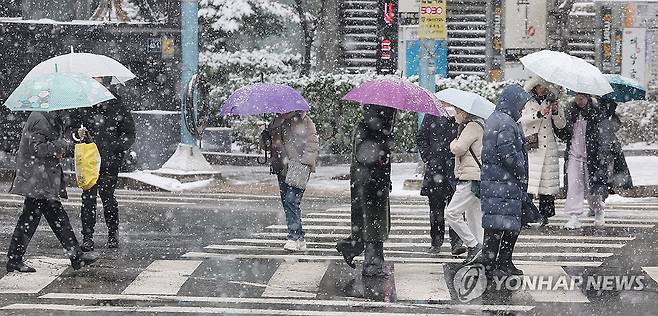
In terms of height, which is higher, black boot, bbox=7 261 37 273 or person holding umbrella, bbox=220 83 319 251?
person holding umbrella, bbox=220 83 319 251

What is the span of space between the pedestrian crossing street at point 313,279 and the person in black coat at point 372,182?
0.99 feet

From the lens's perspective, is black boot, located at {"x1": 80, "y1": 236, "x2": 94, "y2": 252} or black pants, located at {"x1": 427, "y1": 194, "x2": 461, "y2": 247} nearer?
black boot, located at {"x1": 80, "y1": 236, "x2": 94, "y2": 252}

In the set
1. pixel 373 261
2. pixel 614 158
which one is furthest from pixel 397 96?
pixel 614 158

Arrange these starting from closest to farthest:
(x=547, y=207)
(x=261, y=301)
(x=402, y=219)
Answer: (x=261, y=301) → (x=547, y=207) → (x=402, y=219)

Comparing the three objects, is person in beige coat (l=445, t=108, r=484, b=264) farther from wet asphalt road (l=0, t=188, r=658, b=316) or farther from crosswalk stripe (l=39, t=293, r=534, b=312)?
crosswalk stripe (l=39, t=293, r=534, b=312)

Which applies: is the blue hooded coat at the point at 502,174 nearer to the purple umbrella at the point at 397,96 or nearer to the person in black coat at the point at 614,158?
the purple umbrella at the point at 397,96

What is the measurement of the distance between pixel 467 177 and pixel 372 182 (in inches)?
41.9

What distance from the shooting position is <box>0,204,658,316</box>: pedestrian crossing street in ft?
30.8

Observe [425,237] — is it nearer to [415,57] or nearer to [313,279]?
[313,279]

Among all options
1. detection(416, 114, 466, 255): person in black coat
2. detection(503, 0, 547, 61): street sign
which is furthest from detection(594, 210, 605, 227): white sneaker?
detection(503, 0, 547, 61): street sign

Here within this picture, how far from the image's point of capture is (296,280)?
10625 mm

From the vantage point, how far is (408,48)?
27266 millimetres

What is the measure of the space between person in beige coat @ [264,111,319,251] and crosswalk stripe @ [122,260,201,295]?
1.23 m

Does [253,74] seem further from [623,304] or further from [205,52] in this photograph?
[623,304]
